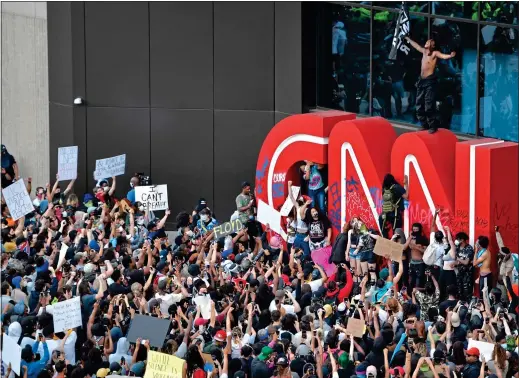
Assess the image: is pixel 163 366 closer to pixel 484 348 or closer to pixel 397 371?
pixel 397 371

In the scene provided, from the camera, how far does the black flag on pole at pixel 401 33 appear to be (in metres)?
24.3

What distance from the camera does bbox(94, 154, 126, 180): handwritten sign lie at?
95.6 ft

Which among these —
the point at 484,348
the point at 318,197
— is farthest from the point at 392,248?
the point at 484,348

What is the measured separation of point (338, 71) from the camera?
94.0 ft

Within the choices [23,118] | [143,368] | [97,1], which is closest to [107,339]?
[143,368]

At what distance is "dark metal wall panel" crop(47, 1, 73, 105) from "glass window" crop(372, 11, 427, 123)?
7376 millimetres

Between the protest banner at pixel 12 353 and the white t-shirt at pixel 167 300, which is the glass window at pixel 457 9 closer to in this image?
the white t-shirt at pixel 167 300

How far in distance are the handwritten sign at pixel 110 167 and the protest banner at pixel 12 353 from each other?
34.2ft

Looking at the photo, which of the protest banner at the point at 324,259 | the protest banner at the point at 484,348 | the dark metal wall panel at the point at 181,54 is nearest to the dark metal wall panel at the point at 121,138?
the dark metal wall panel at the point at 181,54

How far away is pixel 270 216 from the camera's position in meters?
26.1

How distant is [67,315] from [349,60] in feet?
34.1

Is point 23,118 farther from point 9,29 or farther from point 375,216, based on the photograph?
point 375,216

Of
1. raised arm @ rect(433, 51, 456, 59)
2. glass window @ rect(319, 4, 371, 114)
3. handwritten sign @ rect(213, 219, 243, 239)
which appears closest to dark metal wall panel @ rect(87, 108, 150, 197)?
glass window @ rect(319, 4, 371, 114)

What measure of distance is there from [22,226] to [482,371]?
10.7 meters
